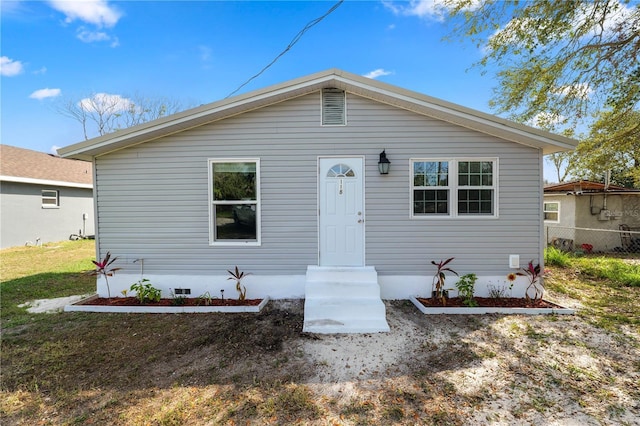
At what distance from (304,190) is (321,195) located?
32cm

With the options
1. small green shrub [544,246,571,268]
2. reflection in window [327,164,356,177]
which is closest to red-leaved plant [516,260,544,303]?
reflection in window [327,164,356,177]

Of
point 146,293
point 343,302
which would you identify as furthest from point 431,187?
point 146,293

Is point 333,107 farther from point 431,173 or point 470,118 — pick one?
point 470,118

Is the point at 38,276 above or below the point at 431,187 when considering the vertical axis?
below

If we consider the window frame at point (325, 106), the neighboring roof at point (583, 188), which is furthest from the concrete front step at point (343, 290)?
the neighboring roof at point (583, 188)

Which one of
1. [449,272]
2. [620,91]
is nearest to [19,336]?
[449,272]

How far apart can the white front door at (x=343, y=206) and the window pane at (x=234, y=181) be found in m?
1.27

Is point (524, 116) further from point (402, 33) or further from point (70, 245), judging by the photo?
point (70, 245)

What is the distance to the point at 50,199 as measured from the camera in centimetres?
1205

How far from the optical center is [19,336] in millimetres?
3768

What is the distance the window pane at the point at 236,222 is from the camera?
5.18 meters

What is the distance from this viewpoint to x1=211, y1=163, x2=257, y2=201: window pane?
514 cm

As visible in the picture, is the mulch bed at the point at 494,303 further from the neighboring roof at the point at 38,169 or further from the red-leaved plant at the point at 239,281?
the neighboring roof at the point at 38,169

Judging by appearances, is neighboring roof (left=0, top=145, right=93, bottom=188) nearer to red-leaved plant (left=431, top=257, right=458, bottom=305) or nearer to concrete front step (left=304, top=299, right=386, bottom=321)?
concrete front step (left=304, top=299, right=386, bottom=321)
